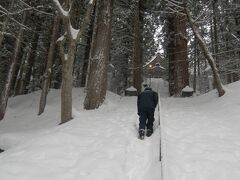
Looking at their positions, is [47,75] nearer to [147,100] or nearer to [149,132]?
[147,100]

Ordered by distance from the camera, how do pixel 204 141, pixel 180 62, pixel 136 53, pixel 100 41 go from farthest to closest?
pixel 136 53 < pixel 180 62 < pixel 100 41 < pixel 204 141

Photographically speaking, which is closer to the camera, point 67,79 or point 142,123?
point 142,123

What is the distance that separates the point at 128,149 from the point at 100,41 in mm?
8455

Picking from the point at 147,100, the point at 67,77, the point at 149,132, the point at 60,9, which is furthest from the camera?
the point at 67,77

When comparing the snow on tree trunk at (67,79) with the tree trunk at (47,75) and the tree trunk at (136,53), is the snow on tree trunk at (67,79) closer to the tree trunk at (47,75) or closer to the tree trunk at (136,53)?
the tree trunk at (47,75)

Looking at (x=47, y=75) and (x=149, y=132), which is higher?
(x=47, y=75)

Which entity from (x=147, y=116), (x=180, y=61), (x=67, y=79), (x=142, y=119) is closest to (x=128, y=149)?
(x=142, y=119)

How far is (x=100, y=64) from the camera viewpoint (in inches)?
617

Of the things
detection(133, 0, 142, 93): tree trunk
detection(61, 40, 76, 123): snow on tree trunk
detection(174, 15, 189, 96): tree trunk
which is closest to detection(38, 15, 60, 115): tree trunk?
detection(61, 40, 76, 123): snow on tree trunk

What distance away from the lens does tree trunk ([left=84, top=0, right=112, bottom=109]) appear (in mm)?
15242

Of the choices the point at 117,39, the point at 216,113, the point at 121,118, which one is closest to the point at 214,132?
the point at 216,113

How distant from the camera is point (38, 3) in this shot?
21.1 m

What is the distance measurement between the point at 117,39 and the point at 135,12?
442 centimetres

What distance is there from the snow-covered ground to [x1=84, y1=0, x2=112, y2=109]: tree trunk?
4.74ft
